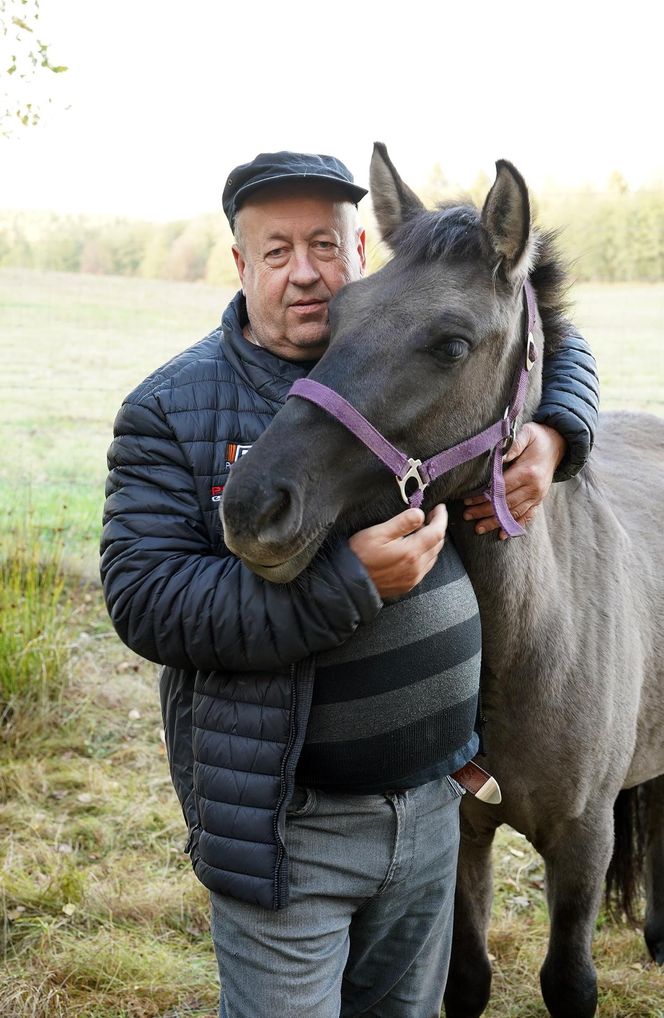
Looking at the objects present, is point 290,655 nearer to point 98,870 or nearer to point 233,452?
point 233,452

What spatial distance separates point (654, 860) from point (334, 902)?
234cm

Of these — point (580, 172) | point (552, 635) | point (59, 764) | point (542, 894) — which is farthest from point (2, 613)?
point (580, 172)

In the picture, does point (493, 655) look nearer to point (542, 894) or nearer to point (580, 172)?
point (542, 894)

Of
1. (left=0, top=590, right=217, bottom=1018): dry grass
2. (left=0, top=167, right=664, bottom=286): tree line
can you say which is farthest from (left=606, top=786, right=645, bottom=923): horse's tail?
(left=0, top=167, right=664, bottom=286): tree line

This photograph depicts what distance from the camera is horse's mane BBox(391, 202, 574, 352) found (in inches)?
75.9

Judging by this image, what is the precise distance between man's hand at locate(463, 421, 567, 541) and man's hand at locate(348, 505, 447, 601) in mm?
328

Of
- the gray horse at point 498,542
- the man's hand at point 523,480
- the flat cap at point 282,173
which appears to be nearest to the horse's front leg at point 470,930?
the gray horse at point 498,542

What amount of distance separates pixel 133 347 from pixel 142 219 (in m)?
1.04

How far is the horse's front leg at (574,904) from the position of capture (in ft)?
8.24

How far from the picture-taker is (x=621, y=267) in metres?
7.31

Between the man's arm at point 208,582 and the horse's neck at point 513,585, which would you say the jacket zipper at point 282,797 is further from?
the horse's neck at point 513,585

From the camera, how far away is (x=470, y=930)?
2.90 m

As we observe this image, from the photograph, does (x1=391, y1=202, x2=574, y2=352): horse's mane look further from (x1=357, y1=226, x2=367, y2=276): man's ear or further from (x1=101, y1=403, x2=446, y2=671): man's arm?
(x1=101, y1=403, x2=446, y2=671): man's arm

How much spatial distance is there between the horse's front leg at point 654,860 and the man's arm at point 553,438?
1928 millimetres
